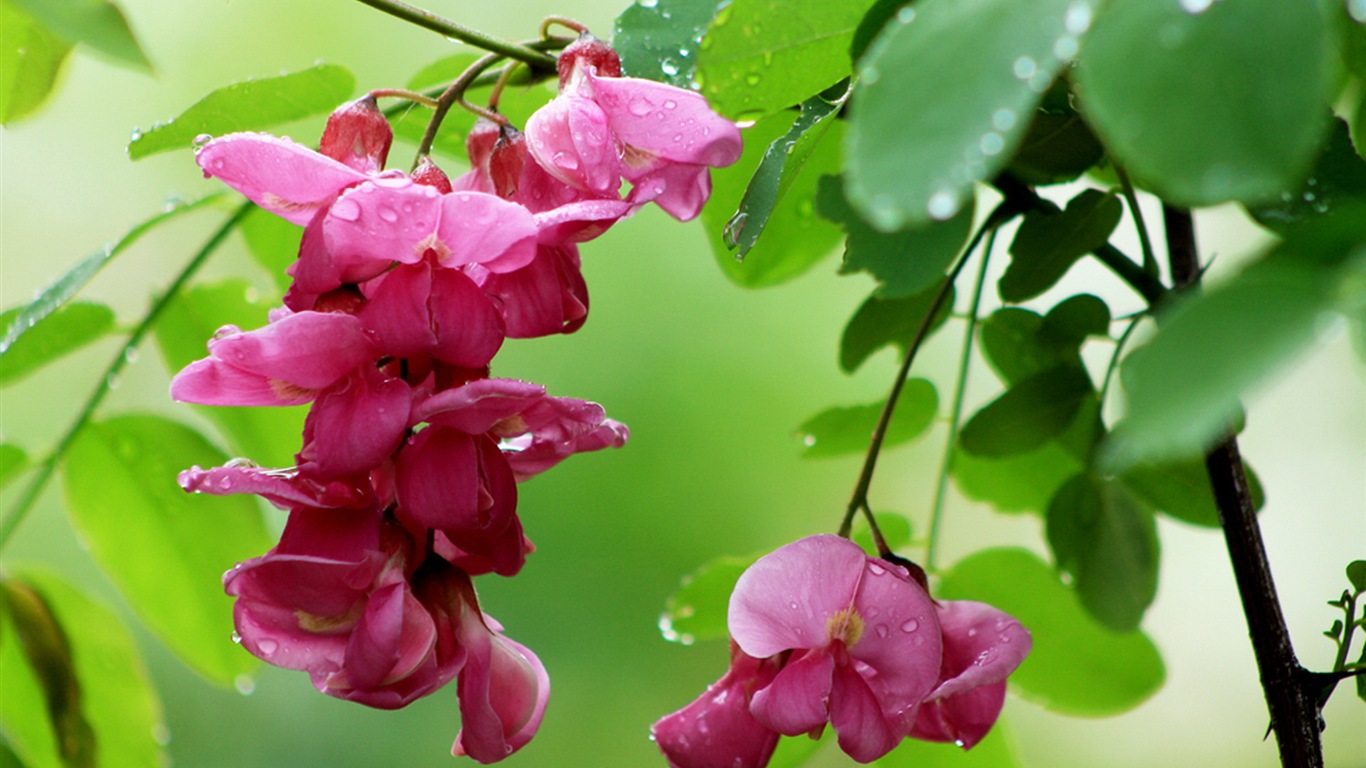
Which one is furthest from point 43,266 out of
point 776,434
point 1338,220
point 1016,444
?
point 1338,220

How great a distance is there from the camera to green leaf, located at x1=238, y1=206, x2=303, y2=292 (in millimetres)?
654

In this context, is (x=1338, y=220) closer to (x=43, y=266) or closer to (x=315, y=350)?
(x=315, y=350)

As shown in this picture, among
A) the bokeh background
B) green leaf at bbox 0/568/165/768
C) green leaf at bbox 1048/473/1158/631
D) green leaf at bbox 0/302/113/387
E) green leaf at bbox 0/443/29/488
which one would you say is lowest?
the bokeh background

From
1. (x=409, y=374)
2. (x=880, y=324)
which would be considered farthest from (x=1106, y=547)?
A: (x=409, y=374)

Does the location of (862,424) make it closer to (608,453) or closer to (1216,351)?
(1216,351)

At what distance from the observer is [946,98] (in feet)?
0.75

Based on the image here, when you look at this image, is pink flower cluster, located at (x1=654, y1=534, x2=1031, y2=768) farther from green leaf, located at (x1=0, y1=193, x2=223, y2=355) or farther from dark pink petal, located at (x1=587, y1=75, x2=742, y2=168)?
green leaf, located at (x1=0, y1=193, x2=223, y2=355)

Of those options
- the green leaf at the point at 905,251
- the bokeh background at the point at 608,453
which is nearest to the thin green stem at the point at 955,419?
the green leaf at the point at 905,251

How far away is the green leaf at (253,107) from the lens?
455 millimetres

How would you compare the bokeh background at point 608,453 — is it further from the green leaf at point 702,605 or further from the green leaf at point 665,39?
the green leaf at point 665,39

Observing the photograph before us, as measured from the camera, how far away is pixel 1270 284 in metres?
0.21

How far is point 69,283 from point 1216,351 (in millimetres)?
432

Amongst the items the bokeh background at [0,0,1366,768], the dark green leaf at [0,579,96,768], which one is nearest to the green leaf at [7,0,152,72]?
the dark green leaf at [0,579,96,768]

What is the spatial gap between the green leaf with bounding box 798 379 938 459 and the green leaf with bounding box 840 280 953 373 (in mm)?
44
